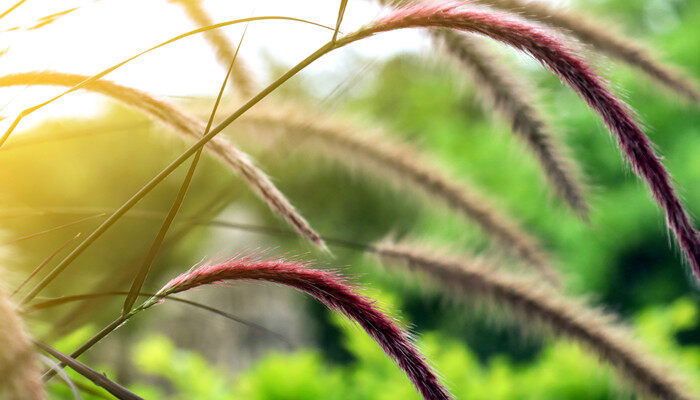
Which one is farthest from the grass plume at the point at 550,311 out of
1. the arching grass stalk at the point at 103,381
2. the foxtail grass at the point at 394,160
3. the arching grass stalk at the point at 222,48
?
the arching grass stalk at the point at 103,381

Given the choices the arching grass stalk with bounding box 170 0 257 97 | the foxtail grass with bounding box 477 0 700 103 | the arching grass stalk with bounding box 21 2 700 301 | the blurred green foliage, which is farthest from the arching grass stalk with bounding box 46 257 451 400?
the blurred green foliage

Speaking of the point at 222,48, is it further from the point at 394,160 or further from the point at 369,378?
the point at 369,378

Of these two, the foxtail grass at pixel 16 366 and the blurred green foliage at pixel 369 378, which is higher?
the foxtail grass at pixel 16 366

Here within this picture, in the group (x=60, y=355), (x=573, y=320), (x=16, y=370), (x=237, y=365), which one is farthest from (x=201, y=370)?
(x=237, y=365)

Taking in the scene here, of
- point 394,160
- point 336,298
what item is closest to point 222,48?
point 394,160

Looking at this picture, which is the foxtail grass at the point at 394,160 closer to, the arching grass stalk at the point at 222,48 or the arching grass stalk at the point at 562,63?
the arching grass stalk at the point at 222,48

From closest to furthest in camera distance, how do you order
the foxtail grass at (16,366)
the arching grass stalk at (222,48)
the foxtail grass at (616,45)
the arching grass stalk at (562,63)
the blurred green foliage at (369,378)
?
the foxtail grass at (16,366) < the arching grass stalk at (562,63) < the arching grass stalk at (222,48) < the foxtail grass at (616,45) < the blurred green foliage at (369,378)
